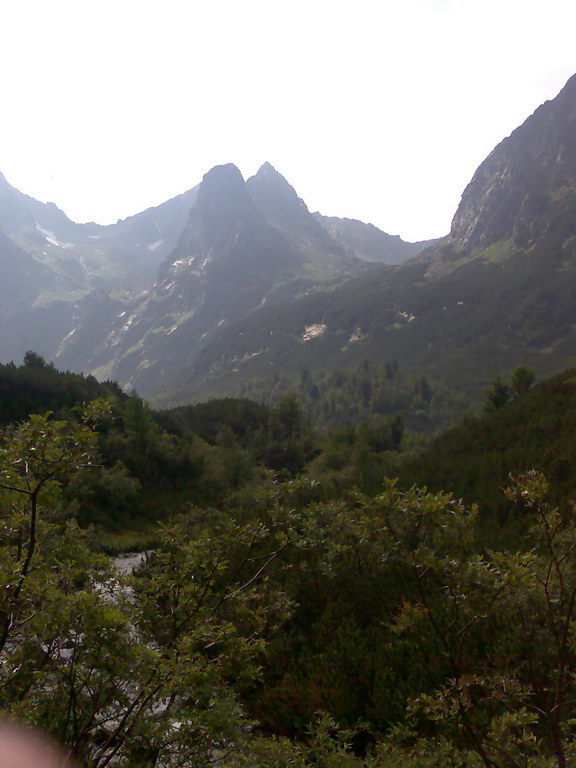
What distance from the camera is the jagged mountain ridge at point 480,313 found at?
453 feet

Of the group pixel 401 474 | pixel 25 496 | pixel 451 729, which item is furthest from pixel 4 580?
pixel 401 474

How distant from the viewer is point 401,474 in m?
19.3

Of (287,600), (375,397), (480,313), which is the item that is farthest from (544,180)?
(287,600)

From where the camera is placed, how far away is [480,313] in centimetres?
15600

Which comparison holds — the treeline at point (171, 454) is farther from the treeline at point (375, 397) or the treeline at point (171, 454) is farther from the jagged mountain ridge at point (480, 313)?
the jagged mountain ridge at point (480, 313)

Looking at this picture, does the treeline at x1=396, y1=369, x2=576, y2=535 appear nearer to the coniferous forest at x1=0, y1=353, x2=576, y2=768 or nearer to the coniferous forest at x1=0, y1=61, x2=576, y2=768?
the coniferous forest at x1=0, y1=61, x2=576, y2=768

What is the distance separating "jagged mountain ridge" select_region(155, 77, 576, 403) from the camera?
13812 centimetres

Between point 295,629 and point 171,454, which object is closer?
point 295,629

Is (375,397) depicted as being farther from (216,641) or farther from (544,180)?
(544,180)

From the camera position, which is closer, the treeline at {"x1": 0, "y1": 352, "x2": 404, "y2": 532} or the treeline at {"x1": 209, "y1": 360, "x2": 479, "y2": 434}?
the treeline at {"x1": 0, "y1": 352, "x2": 404, "y2": 532}

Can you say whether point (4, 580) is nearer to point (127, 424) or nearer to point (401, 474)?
point (401, 474)

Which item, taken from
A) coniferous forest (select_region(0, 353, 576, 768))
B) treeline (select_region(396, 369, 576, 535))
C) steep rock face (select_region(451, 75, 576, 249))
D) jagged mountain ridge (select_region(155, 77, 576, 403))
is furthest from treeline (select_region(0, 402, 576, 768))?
steep rock face (select_region(451, 75, 576, 249))

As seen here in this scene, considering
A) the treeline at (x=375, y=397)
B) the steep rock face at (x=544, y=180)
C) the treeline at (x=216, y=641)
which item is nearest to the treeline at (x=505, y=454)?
the treeline at (x=216, y=641)

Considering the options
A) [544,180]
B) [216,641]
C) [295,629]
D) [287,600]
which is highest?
[544,180]
